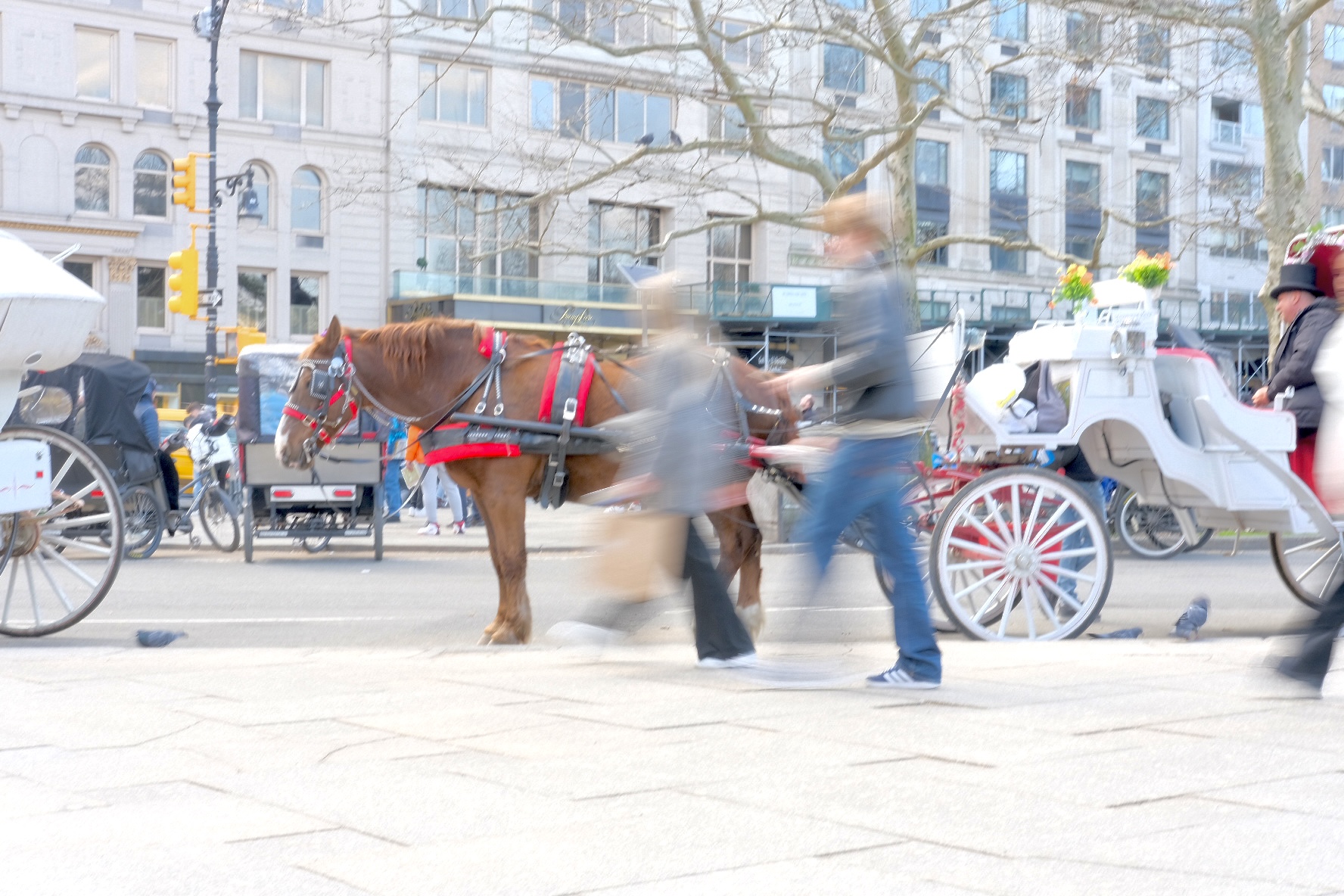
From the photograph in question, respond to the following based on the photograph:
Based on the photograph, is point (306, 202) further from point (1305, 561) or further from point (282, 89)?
point (1305, 561)

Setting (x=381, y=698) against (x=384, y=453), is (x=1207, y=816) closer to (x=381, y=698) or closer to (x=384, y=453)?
(x=381, y=698)

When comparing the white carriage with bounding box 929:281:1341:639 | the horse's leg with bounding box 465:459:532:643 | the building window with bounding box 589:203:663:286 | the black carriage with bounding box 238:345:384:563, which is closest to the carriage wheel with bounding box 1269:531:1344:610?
the white carriage with bounding box 929:281:1341:639

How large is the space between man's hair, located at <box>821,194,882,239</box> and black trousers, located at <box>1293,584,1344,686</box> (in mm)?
2058

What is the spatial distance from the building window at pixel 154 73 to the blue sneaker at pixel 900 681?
37.1 metres

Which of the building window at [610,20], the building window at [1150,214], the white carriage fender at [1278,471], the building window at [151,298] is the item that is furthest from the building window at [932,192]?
the white carriage fender at [1278,471]

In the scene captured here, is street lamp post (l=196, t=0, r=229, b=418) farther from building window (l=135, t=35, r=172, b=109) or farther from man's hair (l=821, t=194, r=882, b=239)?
man's hair (l=821, t=194, r=882, b=239)

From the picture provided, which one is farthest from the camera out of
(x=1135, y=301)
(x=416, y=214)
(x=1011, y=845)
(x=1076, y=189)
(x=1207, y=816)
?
(x=1076, y=189)

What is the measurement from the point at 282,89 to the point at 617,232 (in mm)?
9425

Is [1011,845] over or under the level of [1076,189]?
under

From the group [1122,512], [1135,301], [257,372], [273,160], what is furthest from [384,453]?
[273,160]

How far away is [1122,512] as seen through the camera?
15977 millimetres

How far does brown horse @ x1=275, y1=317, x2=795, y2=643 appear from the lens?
8.36m

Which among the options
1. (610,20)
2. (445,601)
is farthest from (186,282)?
(445,601)

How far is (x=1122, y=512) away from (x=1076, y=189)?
39.6 meters
